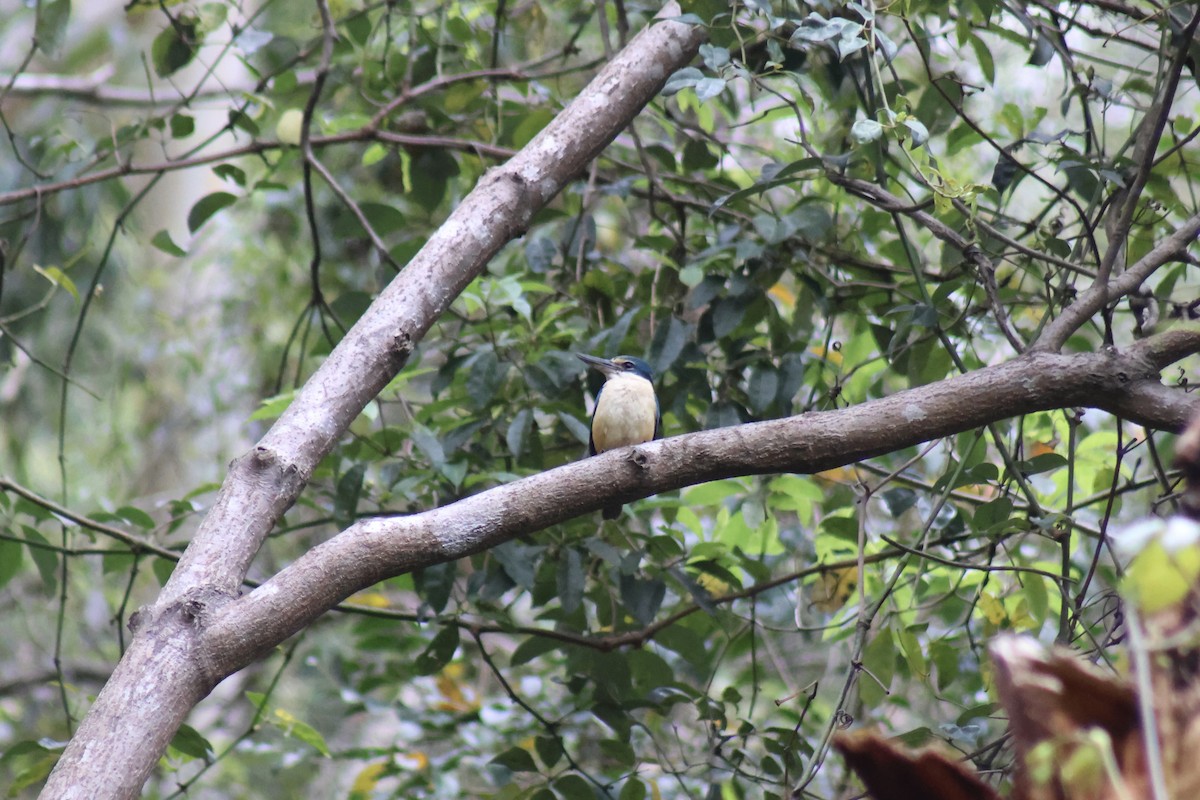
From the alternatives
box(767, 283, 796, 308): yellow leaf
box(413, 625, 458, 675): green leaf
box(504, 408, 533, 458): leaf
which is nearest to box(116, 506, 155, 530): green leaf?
box(413, 625, 458, 675): green leaf

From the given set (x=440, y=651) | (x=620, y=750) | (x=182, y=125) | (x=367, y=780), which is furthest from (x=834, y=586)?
(x=182, y=125)

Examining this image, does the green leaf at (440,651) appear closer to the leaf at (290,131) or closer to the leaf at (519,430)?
the leaf at (519,430)

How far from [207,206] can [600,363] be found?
141cm

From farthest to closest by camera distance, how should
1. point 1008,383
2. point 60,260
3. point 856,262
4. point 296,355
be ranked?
point 296,355 < point 60,260 < point 856,262 < point 1008,383

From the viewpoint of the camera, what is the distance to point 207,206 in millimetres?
3619

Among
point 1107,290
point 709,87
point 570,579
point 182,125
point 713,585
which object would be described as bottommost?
point 1107,290

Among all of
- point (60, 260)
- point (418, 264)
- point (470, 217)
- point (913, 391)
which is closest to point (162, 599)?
point (418, 264)

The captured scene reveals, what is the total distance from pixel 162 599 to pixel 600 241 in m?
4.46

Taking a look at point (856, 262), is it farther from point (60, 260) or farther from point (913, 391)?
point (60, 260)

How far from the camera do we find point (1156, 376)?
1.97 metres

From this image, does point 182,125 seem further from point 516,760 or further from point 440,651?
point 516,760

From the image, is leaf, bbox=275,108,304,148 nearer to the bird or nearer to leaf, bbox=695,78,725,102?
the bird

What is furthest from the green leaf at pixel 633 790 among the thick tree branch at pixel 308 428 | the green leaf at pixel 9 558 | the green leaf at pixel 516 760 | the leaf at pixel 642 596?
the green leaf at pixel 9 558

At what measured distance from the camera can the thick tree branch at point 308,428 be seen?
1683 mm
